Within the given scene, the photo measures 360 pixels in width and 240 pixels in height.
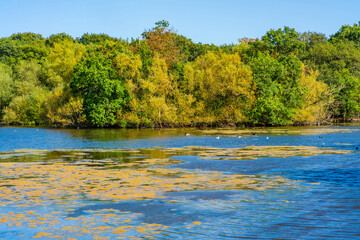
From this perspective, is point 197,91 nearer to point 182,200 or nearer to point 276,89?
point 276,89

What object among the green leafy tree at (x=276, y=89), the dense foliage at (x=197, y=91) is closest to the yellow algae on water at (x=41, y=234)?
the dense foliage at (x=197, y=91)

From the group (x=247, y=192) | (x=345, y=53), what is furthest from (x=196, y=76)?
(x=247, y=192)

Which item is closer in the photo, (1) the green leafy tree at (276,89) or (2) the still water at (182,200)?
(2) the still water at (182,200)

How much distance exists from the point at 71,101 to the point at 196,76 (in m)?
25.4

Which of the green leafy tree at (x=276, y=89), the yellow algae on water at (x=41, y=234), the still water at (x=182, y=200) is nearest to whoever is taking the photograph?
the yellow algae on water at (x=41, y=234)

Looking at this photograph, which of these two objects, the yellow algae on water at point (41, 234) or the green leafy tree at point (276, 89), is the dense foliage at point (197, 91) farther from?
the yellow algae on water at point (41, 234)

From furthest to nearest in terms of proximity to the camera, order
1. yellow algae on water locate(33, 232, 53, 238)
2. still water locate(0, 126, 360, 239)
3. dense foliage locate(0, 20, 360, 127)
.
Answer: dense foliage locate(0, 20, 360, 127)
still water locate(0, 126, 360, 239)
yellow algae on water locate(33, 232, 53, 238)

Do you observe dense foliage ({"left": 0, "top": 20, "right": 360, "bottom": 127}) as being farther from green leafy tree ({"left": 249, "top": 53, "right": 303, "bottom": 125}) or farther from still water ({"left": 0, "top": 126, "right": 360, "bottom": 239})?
still water ({"left": 0, "top": 126, "right": 360, "bottom": 239})

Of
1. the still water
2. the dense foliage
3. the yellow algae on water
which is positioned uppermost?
the dense foliage

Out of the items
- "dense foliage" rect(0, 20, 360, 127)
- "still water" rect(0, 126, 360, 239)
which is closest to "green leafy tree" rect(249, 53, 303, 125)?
"dense foliage" rect(0, 20, 360, 127)

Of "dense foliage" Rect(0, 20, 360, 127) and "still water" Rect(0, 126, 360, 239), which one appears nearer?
"still water" Rect(0, 126, 360, 239)

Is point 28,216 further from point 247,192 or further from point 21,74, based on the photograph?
point 21,74

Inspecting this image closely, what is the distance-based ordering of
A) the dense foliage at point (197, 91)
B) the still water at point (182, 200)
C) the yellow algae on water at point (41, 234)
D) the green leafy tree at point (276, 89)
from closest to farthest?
1. the yellow algae on water at point (41, 234)
2. the still water at point (182, 200)
3. the green leafy tree at point (276, 89)
4. the dense foliage at point (197, 91)

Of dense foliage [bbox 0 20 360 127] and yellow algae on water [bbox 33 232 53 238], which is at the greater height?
dense foliage [bbox 0 20 360 127]
